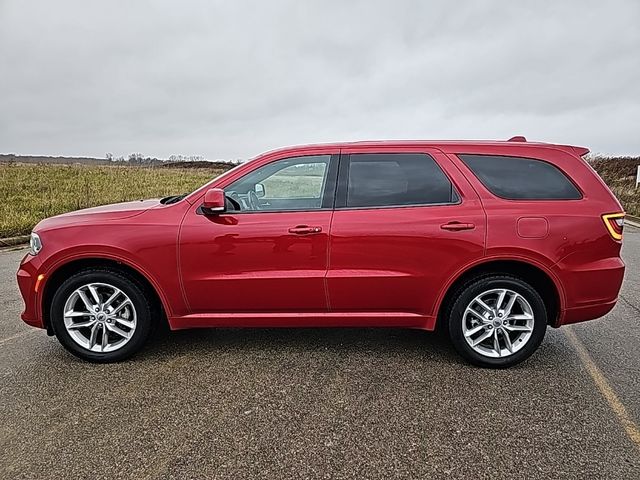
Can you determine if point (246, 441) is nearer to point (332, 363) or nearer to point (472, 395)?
point (332, 363)

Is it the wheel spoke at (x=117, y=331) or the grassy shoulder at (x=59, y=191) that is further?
the grassy shoulder at (x=59, y=191)

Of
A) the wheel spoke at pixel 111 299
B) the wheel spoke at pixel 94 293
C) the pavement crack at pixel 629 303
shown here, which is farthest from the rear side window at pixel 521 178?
the wheel spoke at pixel 94 293

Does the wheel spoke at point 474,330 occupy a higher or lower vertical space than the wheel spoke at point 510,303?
lower

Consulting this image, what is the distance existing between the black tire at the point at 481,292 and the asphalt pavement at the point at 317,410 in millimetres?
122

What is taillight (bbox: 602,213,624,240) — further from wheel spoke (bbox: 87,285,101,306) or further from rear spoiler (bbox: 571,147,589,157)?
wheel spoke (bbox: 87,285,101,306)

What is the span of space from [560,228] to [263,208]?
2.24 metres

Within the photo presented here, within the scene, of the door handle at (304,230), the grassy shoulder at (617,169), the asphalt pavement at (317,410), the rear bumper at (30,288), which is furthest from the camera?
the grassy shoulder at (617,169)

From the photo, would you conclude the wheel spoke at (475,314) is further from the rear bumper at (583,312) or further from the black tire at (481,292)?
the rear bumper at (583,312)

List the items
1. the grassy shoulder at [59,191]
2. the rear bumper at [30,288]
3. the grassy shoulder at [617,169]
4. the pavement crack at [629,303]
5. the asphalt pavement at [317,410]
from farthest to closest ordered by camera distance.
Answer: the grassy shoulder at [617,169] < the grassy shoulder at [59,191] < the pavement crack at [629,303] < the rear bumper at [30,288] < the asphalt pavement at [317,410]

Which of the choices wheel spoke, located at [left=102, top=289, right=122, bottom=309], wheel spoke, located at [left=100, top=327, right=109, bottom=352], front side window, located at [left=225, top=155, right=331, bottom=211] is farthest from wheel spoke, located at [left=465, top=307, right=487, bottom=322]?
wheel spoke, located at [left=100, top=327, right=109, bottom=352]

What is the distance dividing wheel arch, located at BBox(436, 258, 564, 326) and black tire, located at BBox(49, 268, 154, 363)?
2.30 meters

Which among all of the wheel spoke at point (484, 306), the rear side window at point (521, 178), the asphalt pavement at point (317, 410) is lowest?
the asphalt pavement at point (317, 410)

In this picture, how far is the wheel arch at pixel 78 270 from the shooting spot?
3.72 meters

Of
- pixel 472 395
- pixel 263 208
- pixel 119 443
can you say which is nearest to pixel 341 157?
pixel 263 208
